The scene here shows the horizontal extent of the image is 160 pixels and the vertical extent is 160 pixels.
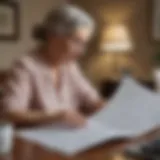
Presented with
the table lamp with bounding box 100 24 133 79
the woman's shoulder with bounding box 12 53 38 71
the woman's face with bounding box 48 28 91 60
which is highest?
the woman's face with bounding box 48 28 91 60

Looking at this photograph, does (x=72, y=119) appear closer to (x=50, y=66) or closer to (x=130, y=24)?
(x=50, y=66)

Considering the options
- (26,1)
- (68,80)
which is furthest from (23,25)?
(68,80)

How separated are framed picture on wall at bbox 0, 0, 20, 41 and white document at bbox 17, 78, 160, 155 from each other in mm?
2397

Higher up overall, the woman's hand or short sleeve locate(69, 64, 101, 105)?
the woman's hand

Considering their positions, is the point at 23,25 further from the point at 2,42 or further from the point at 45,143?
the point at 45,143

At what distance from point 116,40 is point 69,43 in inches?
94.5

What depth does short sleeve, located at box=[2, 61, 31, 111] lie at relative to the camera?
1316 millimetres

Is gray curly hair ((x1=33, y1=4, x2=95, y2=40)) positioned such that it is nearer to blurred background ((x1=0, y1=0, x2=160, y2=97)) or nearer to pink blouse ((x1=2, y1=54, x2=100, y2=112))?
pink blouse ((x1=2, y1=54, x2=100, y2=112))

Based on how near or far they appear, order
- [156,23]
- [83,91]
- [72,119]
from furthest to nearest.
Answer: [156,23], [83,91], [72,119]

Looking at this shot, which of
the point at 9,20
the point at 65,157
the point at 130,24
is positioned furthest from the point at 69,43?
the point at 130,24

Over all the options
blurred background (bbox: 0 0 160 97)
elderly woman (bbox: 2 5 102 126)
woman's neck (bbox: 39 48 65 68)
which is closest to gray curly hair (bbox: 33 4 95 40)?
elderly woman (bbox: 2 5 102 126)

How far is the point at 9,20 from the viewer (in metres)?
3.64

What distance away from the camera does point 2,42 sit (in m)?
3.58

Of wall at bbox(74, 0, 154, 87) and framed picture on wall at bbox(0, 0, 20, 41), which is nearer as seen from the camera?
framed picture on wall at bbox(0, 0, 20, 41)
